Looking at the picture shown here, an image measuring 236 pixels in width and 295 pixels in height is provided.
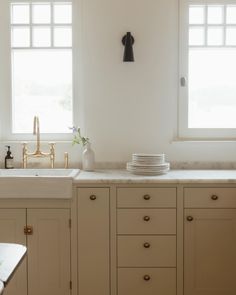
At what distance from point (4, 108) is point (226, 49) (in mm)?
1774

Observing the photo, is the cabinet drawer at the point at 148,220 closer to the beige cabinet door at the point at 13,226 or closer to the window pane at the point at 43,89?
the beige cabinet door at the point at 13,226

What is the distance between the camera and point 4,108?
135 inches

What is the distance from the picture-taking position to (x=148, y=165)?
296 centimetres

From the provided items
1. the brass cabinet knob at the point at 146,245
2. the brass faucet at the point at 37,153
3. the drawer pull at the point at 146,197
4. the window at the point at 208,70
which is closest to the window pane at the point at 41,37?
the brass faucet at the point at 37,153

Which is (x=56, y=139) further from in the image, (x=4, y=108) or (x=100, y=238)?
(x=100, y=238)

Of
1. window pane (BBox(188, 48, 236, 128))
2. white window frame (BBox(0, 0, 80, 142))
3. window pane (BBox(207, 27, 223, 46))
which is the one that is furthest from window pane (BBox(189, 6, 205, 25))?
white window frame (BBox(0, 0, 80, 142))

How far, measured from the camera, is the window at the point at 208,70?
3.33m

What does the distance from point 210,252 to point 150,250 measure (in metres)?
0.38

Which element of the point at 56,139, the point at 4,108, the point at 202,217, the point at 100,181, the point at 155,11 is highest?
the point at 155,11

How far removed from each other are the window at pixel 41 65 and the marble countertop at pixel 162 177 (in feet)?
2.07

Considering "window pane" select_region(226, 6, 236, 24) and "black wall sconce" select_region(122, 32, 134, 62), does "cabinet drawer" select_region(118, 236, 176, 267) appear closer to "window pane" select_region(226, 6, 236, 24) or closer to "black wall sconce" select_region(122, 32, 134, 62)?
"black wall sconce" select_region(122, 32, 134, 62)

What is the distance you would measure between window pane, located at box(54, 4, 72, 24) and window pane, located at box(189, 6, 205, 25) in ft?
3.04

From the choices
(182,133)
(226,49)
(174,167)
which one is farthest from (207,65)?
(174,167)

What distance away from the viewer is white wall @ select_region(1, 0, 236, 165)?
10.8ft
